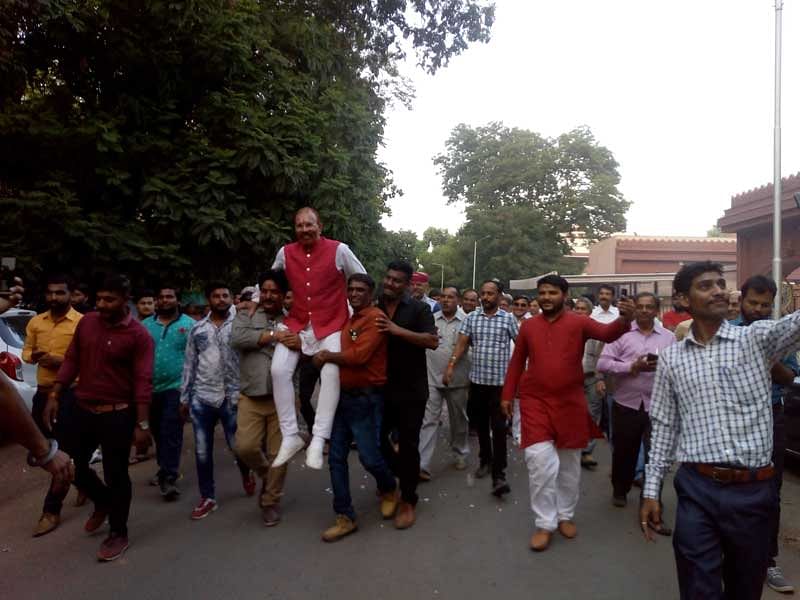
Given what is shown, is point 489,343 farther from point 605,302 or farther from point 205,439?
point 205,439

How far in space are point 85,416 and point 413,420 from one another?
233cm

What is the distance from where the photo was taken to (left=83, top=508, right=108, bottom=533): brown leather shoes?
5.04 m

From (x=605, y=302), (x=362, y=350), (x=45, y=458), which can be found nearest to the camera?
(x=45, y=458)

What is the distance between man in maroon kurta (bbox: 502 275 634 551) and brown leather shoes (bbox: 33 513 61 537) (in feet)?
11.6

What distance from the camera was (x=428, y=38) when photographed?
44.0 feet

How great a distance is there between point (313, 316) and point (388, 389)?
2.79 feet

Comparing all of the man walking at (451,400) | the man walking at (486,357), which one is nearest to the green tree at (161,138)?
the man walking at (451,400)

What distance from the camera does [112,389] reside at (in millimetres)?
4676

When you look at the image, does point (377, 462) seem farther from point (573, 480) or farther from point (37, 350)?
point (37, 350)

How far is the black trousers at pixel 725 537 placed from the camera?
9.18 ft

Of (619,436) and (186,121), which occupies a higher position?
(186,121)

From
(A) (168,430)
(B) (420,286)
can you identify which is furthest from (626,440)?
(B) (420,286)

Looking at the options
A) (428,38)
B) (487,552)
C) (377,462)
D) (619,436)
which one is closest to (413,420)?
(377,462)

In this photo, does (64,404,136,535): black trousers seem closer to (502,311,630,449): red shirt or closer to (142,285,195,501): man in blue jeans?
(142,285,195,501): man in blue jeans
